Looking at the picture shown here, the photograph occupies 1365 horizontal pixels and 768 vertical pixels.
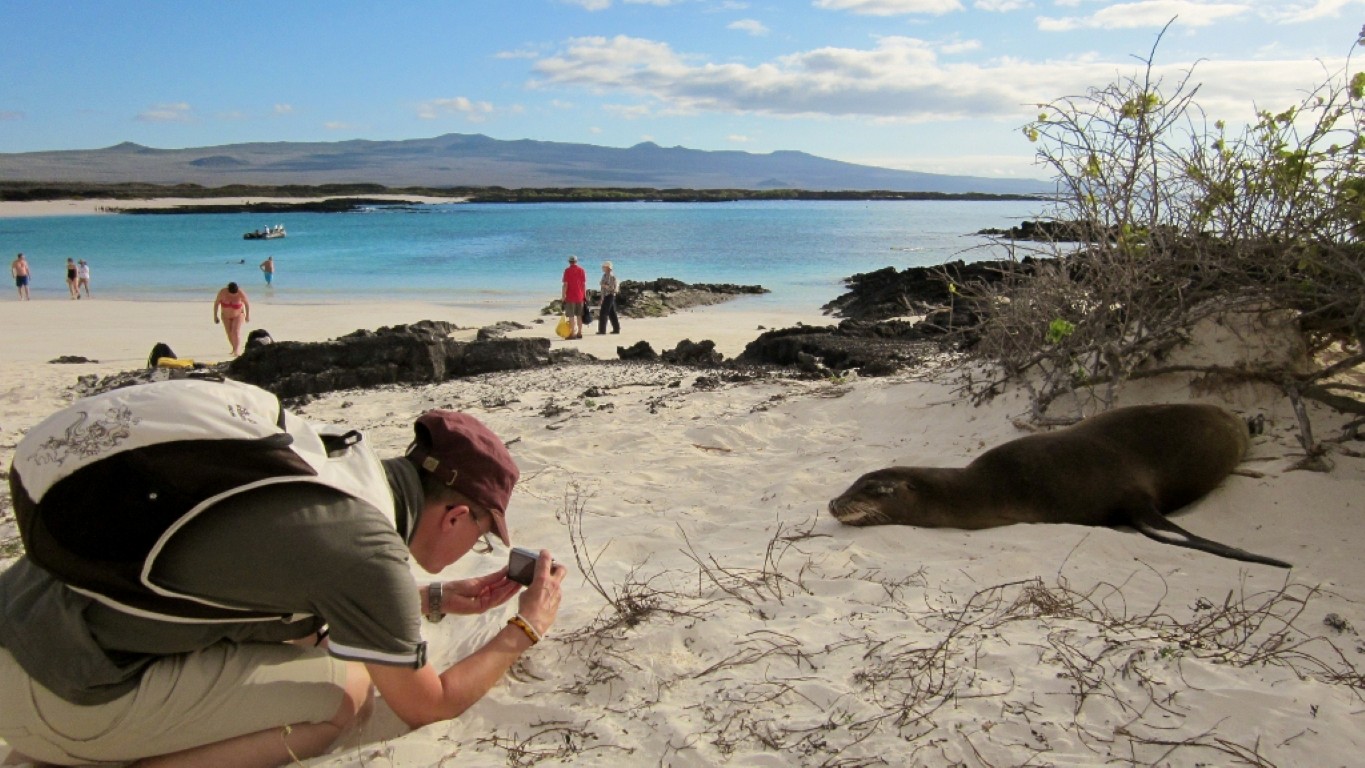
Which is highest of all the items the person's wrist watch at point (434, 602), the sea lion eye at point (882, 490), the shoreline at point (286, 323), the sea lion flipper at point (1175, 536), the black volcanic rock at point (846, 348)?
the person's wrist watch at point (434, 602)

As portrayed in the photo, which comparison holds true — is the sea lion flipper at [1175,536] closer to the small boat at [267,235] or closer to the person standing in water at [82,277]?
the person standing in water at [82,277]

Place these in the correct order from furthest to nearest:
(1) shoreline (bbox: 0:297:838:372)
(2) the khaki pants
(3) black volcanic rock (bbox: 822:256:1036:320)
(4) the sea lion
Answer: (3) black volcanic rock (bbox: 822:256:1036:320) < (1) shoreline (bbox: 0:297:838:372) < (4) the sea lion < (2) the khaki pants

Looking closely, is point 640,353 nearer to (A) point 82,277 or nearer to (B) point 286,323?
(B) point 286,323

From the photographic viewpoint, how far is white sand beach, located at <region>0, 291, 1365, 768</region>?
2.66m

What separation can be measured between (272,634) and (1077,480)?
4299 millimetres

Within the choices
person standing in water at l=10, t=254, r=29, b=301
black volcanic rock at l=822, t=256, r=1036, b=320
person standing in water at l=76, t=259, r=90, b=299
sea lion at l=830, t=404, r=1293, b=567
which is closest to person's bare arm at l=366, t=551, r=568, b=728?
sea lion at l=830, t=404, r=1293, b=567

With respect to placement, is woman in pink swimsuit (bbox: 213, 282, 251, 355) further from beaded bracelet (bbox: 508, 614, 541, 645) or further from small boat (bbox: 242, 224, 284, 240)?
small boat (bbox: 242, 224, 284, 240)

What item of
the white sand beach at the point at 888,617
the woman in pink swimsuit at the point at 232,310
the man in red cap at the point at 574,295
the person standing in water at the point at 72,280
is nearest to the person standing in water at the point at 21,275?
the person standing in water at the point at 72,280

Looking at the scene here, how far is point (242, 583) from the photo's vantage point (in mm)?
2291

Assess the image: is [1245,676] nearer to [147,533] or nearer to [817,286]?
[147,533]

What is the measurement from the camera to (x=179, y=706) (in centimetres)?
256

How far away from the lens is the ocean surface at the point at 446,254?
1228 inches

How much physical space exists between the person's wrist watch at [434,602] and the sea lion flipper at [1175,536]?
3.50 meters

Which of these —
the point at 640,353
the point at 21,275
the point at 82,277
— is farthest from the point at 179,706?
the point at 82,277
